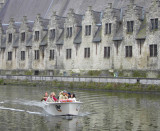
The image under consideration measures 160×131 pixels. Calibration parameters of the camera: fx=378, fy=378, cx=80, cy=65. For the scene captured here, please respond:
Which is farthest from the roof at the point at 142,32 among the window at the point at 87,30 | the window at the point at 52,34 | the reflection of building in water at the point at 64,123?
the reflection of building in water at the point at 64,123

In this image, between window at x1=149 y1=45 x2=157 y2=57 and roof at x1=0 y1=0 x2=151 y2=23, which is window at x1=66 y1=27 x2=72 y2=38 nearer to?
roof at x1=0 y1=0 x2=151 y2=23

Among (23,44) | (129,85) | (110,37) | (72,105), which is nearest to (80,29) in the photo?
(110,37)

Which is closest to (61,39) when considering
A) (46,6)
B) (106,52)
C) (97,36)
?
(97,36)

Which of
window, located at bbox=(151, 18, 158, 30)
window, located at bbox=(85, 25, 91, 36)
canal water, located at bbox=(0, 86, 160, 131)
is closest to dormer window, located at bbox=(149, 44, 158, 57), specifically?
window, located at bbox=(151, 18, 158, 30)

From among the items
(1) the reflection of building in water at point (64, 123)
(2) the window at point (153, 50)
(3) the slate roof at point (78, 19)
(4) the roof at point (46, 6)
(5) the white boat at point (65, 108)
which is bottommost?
(1) the reflection of building in water at point (64, 123)

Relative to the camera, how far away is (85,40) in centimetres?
7212

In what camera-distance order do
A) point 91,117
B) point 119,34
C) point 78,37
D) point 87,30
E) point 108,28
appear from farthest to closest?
point 78,37 < point 87,30 < point 108,28 < point 119,34 < point 91,117

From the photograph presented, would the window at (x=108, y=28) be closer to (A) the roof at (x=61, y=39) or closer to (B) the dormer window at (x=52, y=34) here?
(A) the roof at (x=61, y=39)

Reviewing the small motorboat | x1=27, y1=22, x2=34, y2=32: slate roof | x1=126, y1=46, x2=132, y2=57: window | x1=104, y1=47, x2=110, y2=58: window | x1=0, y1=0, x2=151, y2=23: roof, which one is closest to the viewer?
the small motorboat

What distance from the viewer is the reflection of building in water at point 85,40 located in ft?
204

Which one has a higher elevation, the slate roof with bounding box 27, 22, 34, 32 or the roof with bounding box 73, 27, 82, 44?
the slate roof with bounding box 27, 22, 34, 32

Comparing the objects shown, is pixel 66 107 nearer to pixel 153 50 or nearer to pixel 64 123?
pixel 64 123

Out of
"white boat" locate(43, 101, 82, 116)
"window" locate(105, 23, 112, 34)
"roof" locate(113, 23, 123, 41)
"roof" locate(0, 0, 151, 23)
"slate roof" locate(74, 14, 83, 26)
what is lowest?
"white boat" locate(43, 101, 82, 116)

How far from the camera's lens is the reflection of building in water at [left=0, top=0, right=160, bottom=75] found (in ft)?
204
